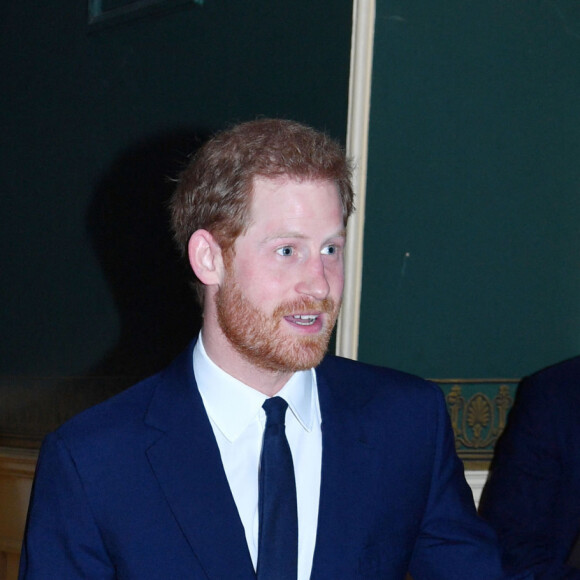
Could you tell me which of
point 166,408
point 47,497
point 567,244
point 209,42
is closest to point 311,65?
point 209,42

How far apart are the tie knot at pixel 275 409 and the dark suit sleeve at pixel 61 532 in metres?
0.33

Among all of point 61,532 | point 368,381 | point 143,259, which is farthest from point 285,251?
point 143,259

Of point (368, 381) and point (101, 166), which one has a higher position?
point (101, 166)

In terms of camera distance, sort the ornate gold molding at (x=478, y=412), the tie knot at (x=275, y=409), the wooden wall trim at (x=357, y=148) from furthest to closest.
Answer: the ornate gold molding at (x=478, y=412) → the wooden wall trim at (x=357, y=148) → the tie knot at (x=275, y=409)

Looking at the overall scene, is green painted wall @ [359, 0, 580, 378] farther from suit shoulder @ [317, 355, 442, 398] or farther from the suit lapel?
the suit lapel

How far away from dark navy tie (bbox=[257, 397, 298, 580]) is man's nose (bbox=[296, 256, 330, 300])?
0.23m

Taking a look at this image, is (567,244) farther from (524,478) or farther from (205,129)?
(205,129)

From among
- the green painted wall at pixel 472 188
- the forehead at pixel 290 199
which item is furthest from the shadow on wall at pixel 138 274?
the forehead at pixel 290 199

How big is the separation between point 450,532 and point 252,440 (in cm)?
40

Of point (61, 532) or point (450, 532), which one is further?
point (450, 532)

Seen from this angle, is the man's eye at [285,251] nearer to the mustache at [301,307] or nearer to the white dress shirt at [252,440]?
the mustache at [301,307]

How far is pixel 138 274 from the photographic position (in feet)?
10.1

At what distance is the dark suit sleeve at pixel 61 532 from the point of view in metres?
1.42

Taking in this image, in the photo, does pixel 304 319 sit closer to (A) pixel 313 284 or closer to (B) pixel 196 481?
(A) pixel 313 284
